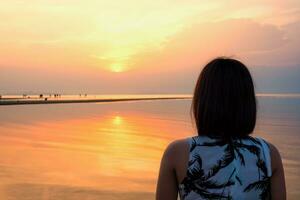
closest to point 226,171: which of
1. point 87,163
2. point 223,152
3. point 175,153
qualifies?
point 223,152

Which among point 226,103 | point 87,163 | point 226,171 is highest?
point 226,103

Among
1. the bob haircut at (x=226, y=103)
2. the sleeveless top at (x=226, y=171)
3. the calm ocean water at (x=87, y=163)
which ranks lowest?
the calm ocean water at (x=87, y=163)

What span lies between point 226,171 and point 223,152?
0.10 meters

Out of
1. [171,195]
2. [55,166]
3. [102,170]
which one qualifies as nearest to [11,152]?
[55,166]

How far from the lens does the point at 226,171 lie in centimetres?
219

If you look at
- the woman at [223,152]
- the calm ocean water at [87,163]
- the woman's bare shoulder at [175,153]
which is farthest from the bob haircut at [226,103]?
the calm ocean water at [87,163]

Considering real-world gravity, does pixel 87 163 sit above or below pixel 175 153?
below

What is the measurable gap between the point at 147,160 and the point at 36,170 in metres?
3.70

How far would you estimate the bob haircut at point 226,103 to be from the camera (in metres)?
2.24

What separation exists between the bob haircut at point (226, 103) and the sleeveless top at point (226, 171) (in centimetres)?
6

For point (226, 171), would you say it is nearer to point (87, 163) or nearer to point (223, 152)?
point (223, 152)

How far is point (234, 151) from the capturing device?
225 centimetres

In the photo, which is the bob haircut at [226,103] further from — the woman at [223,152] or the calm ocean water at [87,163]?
the calm ocean water at [87,163]

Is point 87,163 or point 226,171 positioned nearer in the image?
point 226,171
